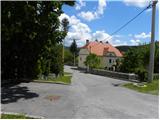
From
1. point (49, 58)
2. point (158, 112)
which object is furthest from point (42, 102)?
point (49, 58)

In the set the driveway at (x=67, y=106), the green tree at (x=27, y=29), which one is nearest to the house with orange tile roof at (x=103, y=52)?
the green tree at (x=27, y=29)

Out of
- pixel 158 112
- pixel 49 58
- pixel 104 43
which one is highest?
pixel 104 43

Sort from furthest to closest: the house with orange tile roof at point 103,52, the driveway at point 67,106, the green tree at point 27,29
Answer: the house with orange tile roof at point 103,52
the green tree at point 27,29
the driveway at point 67,106

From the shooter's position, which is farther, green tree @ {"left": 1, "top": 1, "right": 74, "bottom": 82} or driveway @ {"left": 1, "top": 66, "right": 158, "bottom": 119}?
green tree @ {"left": 1, "top": 1, "right": 74, "bottom": 82}

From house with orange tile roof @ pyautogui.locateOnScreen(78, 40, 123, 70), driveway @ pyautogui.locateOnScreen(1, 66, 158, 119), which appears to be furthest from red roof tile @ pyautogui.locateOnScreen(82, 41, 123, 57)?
driveway @ pyautogui.locateOnScreen(1, 66, 158, 119)

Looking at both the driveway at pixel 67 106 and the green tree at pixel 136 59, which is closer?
the driveway at pixel 67 106

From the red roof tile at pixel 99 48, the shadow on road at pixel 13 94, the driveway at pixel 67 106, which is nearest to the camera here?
the driveway at pixel 67 106

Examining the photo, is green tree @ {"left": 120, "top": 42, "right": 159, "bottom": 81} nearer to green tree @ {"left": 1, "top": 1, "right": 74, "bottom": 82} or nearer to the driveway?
green tree @ {"left": 1, "top": 1, "right": 74, "bottom": 82}

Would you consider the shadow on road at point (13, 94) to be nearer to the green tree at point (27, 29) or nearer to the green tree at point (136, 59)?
the green tree at point (27, 29)

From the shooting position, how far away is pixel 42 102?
591 inches

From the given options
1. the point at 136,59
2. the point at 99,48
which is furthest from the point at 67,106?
the point at 99,48

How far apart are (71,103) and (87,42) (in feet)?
249

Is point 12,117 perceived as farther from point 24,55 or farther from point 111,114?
point 24,55

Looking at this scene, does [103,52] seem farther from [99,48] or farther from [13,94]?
[13,94]
